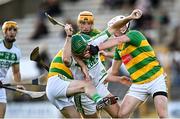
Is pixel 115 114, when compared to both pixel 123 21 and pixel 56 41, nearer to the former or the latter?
pixel 123 21

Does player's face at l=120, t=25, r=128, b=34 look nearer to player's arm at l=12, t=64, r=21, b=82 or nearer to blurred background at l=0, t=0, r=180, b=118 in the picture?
player's arm at l=12, t=64, r=21, b=82

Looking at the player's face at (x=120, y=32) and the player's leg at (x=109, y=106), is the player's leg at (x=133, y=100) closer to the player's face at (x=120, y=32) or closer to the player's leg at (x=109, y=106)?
the player's leg at (x=109, y=106)

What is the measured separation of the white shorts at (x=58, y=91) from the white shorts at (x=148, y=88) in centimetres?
96

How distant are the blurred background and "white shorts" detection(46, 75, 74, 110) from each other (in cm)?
363

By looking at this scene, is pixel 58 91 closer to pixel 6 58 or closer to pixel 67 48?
pixel 67 48

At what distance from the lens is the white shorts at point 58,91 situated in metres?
11.7

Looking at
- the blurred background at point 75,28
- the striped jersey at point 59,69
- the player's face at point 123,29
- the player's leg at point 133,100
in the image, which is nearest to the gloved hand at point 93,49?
the striped jersey at point 59,69

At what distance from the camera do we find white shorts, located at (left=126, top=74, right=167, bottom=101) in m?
12.0

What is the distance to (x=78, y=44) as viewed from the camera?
11547 millimetres

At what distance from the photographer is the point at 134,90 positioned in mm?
12227

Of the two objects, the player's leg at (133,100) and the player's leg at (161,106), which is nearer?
the player's leg at (161,106)

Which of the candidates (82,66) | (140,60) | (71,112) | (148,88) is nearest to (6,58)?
(71,112)

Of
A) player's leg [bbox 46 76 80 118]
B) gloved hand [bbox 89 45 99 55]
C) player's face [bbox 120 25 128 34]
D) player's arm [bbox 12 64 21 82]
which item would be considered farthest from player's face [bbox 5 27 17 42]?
gloved hand [bbox 89 45 99 55]

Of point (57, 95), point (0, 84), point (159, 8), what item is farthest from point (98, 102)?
point (159, 8)
